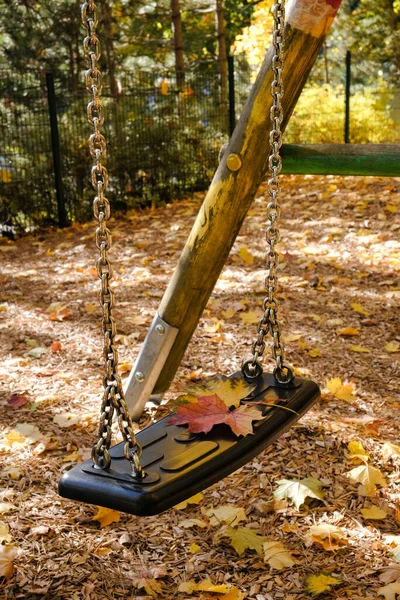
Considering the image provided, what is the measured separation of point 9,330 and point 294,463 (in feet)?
7.89

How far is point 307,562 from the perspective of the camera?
235 cm

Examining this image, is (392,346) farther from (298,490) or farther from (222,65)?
(222,65)

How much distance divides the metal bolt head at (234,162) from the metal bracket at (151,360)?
0.71 metres

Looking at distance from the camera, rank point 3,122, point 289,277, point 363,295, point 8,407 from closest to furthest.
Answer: point 8,407
point 363,295
point 289,277
point 3,122

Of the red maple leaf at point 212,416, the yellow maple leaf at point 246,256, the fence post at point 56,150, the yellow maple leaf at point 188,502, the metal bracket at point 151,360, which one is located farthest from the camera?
the fence post at point 56,150

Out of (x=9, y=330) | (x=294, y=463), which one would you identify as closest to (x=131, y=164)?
(x=9, y=330)

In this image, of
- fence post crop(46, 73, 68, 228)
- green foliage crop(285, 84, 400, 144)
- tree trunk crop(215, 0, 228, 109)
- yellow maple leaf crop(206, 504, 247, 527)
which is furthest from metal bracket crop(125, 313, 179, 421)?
green foliage crop(285, 84, 400, 144)

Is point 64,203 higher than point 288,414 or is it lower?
lower

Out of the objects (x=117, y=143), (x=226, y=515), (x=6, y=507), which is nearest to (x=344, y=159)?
(x=226, y=515)

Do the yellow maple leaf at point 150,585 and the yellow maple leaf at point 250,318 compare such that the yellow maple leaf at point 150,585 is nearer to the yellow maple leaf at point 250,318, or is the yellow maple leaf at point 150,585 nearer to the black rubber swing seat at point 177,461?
the black rubber swing seat at point 177,461

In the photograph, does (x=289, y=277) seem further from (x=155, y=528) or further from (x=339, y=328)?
(x=155, y=528)

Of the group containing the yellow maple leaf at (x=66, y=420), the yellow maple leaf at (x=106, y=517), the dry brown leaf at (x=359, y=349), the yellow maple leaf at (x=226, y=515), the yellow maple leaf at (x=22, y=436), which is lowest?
the yellow maple leaf at (x=66, y=420)

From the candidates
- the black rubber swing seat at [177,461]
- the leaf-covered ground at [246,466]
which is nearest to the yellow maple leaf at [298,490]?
the leaf-covered ground at [246,466]

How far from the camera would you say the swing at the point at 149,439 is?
1757mm
